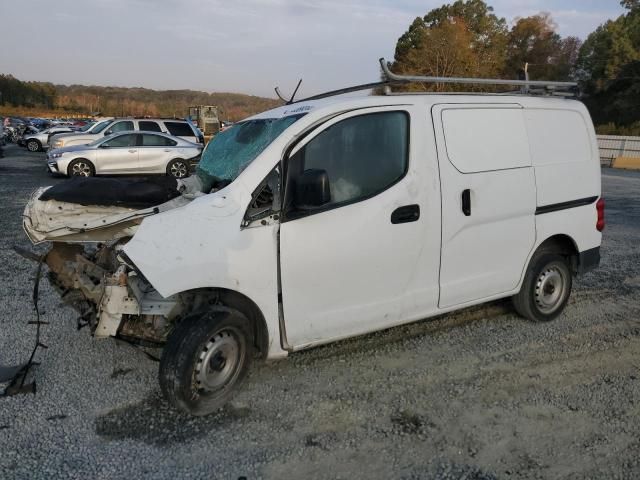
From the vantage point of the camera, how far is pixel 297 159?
3.55 meters

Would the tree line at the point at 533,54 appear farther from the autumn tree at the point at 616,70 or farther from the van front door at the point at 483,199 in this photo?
the van front door at the point at 483,199

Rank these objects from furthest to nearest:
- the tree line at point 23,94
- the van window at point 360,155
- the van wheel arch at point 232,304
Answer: the tree line at point 23,94
the van window at point 360,155
the van wheel arch at point 232,304

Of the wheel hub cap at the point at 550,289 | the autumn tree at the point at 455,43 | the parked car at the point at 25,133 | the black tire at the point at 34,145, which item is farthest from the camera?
the autumn tree at the point at 455,43

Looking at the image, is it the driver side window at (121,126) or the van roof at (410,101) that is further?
the driver side window at (121,126)

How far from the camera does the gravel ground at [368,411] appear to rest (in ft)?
9.70

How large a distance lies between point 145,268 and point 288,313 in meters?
0.97

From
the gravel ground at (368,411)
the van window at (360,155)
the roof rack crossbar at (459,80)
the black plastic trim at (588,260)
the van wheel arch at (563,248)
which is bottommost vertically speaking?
the gravel ground at (368,411)

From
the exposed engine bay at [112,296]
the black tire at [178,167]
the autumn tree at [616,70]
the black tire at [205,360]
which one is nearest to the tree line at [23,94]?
the black tire at [178,167]

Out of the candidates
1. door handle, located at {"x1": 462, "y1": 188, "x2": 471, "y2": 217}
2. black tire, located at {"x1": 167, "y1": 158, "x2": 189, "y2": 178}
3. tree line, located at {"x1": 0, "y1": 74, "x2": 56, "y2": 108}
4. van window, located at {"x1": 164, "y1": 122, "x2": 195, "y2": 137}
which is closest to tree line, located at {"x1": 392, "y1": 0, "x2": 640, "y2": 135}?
van window, located at {"x1": 164, "y1": 122, "x2": 195, "y2": 137}

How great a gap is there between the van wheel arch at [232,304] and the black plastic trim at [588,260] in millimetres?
3297

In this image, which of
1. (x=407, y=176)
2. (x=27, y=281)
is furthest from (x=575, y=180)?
(x=27, y=281)

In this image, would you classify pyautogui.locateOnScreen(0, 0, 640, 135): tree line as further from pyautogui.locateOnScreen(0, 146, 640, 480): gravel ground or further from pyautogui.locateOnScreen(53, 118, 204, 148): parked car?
pyautogui.locateOnScreen(0, 146, 640, 480): gravel ground

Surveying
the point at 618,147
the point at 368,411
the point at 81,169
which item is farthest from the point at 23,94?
the point at 368,411

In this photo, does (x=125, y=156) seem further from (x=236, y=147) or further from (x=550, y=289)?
(x=550, y=289)
